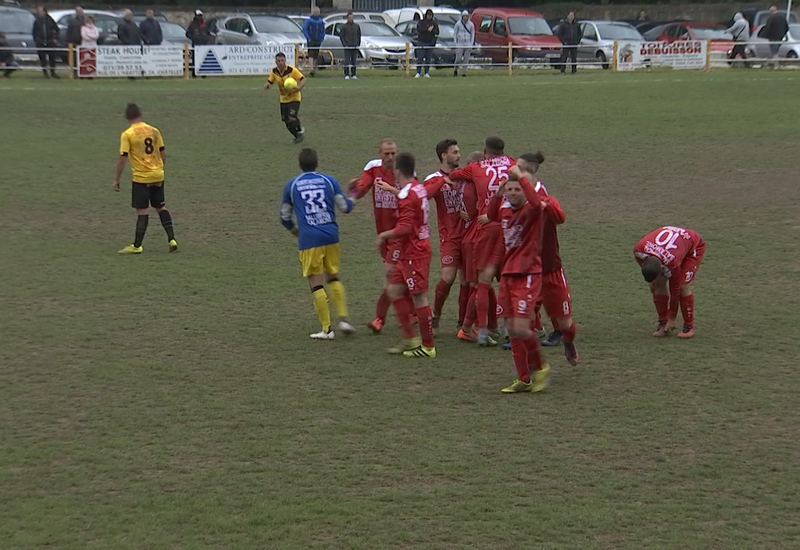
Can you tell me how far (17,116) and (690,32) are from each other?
24.2m

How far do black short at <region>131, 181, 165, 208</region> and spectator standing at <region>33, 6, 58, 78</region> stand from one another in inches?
709

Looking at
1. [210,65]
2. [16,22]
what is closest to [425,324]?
[210,65]

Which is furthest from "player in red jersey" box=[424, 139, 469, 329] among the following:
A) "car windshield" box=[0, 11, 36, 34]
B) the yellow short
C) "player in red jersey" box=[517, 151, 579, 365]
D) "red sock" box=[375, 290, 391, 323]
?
"car windshield" box=[0, 11, 36, 34]

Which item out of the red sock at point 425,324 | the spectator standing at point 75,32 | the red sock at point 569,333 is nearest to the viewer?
the red sock at point 569,333

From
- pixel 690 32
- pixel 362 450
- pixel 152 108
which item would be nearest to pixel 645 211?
pixel 362 450

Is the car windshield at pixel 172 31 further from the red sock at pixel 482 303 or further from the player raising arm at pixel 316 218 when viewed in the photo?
the red sock at pixel 482 303

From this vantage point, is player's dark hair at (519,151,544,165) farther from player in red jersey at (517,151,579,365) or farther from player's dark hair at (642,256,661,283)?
player's dark hair at (642,256,661,283)

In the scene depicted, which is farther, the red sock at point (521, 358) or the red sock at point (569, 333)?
the red sock at point (569, 333)

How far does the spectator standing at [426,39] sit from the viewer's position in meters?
33.2

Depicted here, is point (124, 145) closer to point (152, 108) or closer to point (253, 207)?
point (253, 207)

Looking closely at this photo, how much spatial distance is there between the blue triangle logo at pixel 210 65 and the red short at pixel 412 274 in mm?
23333

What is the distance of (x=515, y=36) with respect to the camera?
3531 centimetres

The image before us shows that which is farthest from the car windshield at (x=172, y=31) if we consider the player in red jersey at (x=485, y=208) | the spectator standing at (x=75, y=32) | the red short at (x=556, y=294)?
the red short at (x=556, y=294)

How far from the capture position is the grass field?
663cm
